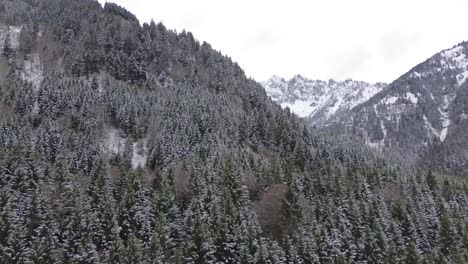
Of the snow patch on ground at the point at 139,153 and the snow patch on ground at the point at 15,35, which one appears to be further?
the snow patch on ground at the point at 15,35

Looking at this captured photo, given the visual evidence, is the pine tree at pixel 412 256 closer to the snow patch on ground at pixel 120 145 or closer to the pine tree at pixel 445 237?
the pine tree at pixel 445 237

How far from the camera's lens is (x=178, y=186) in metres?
87.9

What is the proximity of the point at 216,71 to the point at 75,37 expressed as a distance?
62.6m

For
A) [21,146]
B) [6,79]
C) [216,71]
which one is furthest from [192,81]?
[21,146]

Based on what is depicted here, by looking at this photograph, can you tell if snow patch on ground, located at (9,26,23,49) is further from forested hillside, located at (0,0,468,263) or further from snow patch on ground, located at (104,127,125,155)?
snow patch on ground, located at (104,127,125,155)

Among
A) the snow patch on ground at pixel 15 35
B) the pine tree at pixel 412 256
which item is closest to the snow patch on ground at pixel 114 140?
the snow patch on ground at pixel 15 35

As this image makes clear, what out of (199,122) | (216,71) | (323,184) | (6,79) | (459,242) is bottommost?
(459,242)


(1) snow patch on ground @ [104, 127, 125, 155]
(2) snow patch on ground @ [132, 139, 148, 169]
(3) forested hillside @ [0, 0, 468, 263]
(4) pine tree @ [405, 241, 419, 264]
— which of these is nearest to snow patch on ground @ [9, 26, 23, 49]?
(3) forested hillside @ [0, 0, 468, 263]

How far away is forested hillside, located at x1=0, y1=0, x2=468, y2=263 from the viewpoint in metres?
66.8

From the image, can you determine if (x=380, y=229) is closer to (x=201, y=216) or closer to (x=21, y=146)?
(x=201, y=216)

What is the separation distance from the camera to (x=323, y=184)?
93.2m

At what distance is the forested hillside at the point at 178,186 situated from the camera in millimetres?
66812

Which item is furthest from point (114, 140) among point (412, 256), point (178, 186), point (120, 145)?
point (412, 256)

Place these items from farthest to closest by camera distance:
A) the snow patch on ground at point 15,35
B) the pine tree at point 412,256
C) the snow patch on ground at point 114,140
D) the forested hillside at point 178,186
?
the snow patch on ground at point 15,35 → the snow patch on ground at point 114,140 → the pine tree at point 412,256 → the forested hillside at point 178,186
